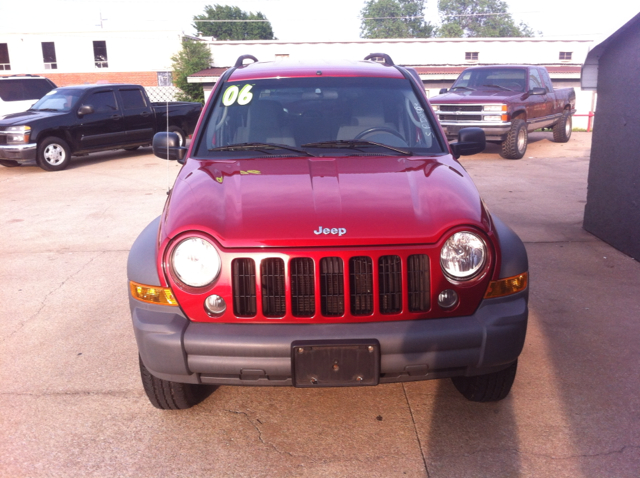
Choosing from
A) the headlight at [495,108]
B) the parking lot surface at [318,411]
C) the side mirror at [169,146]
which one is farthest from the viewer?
the headlight at [495,108]

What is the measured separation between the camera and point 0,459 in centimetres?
300

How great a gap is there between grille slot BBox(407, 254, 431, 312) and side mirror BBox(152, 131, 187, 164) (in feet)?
7.36

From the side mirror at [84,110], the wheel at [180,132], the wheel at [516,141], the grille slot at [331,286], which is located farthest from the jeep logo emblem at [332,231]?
the wheel at [180,132]

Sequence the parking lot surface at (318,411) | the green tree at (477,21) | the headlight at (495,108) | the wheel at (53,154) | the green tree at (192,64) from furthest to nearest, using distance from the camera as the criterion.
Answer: the green tree at (477,21) < the green tree at (192,64) < the headlight at (495,108) < the wheel at (53,154) < the parking lot surface at (318,411)

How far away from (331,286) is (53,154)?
38.4 feet

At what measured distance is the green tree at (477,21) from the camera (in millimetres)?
83812

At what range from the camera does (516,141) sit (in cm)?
1368

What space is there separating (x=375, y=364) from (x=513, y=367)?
93cm

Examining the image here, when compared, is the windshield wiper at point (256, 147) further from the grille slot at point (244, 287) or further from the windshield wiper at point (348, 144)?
the grille slot at point (244, 287)

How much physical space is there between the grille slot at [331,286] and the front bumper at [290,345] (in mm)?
81

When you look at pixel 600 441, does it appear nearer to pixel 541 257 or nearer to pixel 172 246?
pixel 172 246

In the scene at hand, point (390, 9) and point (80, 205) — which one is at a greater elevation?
point (390, 9)

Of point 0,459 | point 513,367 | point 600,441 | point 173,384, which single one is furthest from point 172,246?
point 600,441

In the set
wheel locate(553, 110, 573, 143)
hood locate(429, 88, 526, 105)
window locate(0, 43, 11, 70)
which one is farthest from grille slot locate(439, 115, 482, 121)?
window locate(0, 43, 11, 70)
